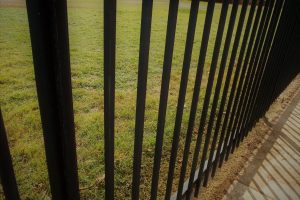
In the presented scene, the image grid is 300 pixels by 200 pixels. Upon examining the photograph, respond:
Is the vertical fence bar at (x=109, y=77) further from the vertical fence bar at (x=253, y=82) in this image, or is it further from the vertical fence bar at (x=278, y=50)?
the vertical fence bar at (x=278, y=50)

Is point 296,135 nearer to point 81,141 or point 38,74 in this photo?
point 81,141

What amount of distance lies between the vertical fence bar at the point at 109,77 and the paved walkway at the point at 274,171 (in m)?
1.91

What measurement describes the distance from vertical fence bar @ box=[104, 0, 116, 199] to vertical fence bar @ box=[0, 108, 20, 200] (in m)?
0.42

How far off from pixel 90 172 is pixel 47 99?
215 centimetres

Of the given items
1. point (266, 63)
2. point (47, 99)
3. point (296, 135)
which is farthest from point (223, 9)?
point (296, 135)

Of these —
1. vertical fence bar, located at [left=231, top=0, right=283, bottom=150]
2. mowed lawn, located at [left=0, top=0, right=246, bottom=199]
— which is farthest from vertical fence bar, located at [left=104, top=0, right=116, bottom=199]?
vertical fence bar, located at [left=231, top=0, right=283, bottom=150]

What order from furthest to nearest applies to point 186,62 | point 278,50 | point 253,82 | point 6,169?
point 278,50, point 253,82, point 186,62, point 6,169

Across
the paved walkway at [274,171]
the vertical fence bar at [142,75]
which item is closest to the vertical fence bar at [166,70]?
the vertical fence bar at [142,75]

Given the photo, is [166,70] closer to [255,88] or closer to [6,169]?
[6,169]

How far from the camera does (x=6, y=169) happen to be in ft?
3.08

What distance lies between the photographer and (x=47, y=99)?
0.96 m

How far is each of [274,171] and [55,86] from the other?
309 centimetres

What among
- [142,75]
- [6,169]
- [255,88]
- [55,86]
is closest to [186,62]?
[142,75]

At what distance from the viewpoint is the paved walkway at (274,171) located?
2871 millimetres
